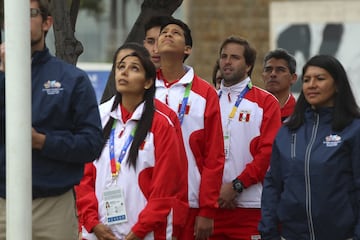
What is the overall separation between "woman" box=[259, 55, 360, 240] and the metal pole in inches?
72.4

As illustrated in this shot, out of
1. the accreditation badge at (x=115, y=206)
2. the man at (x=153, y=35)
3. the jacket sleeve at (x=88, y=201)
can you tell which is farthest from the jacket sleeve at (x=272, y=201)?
the man at (x=153, y=35)

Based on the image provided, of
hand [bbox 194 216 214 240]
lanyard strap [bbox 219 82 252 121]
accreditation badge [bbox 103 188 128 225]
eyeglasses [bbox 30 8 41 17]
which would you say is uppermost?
eyeglasses [bbox 30 8 41 17]

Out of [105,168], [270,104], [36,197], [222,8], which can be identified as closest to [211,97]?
[270,104]

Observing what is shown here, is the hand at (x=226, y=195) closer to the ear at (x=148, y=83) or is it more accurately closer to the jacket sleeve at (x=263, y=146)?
the jacket sleeve at (x=263, y=146)

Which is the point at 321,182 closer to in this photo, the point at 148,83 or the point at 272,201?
the point at 272,201

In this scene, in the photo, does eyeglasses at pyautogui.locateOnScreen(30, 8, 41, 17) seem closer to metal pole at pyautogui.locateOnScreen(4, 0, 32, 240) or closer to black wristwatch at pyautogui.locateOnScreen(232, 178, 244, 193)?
metal pole at pyautogui.locateOnScreen(4, 0, 32, 240)

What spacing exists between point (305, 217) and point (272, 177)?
0.37 m

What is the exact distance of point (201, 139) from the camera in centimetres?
789

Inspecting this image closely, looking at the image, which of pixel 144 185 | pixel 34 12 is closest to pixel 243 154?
pixel 144 185

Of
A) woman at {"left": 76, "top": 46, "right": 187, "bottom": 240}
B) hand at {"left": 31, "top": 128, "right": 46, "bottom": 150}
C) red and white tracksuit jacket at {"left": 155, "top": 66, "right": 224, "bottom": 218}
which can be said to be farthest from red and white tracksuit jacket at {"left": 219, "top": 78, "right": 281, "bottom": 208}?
hand at {"left": 31, "top": 128, "right": 46, "bottom": 150}

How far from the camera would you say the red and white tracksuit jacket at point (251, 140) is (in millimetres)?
8414

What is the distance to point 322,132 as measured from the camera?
692 centimetres

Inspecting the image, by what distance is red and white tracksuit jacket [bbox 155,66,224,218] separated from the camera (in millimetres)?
7840

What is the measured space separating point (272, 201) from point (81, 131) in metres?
1.50
